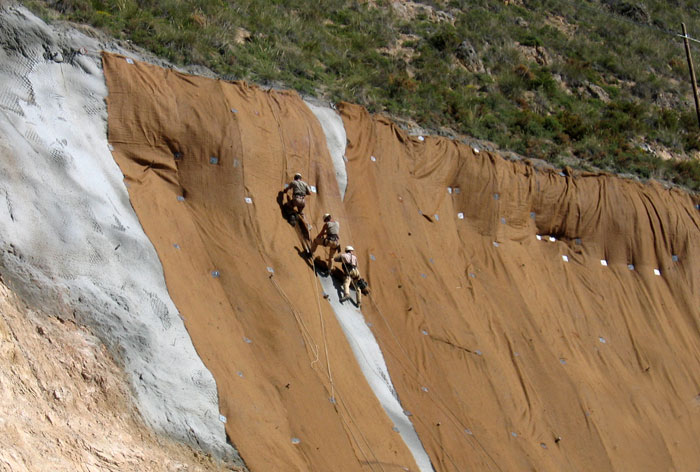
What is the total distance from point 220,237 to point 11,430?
7117 mm

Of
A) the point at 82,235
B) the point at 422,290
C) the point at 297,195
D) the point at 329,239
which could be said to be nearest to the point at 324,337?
the point at 329,239

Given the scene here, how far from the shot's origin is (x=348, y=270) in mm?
15898

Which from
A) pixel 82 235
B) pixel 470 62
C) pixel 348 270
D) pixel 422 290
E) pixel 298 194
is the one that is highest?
pixel 82 235

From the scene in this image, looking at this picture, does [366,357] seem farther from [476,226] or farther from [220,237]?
[476,226]

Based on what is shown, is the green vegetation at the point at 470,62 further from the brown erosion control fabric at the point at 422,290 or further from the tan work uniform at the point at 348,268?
the tan work uniform at the point at 348,268

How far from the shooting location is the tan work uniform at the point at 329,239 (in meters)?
15.6

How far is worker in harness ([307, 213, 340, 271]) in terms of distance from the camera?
15.6 metres

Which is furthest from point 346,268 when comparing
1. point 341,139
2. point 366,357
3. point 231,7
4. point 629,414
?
point 231,7

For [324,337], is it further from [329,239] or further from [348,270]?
[329,239]

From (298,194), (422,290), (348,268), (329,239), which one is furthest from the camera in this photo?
(422,290)

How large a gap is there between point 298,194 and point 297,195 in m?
0.03

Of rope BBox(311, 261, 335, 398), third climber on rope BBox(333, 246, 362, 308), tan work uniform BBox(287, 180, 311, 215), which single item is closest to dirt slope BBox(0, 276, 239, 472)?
rope BBox(311, 261, 335, 398)

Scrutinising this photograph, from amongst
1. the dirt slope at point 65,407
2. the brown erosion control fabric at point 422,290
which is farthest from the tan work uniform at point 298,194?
the dirt slope at point 65,407

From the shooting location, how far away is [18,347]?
32.1 feet
